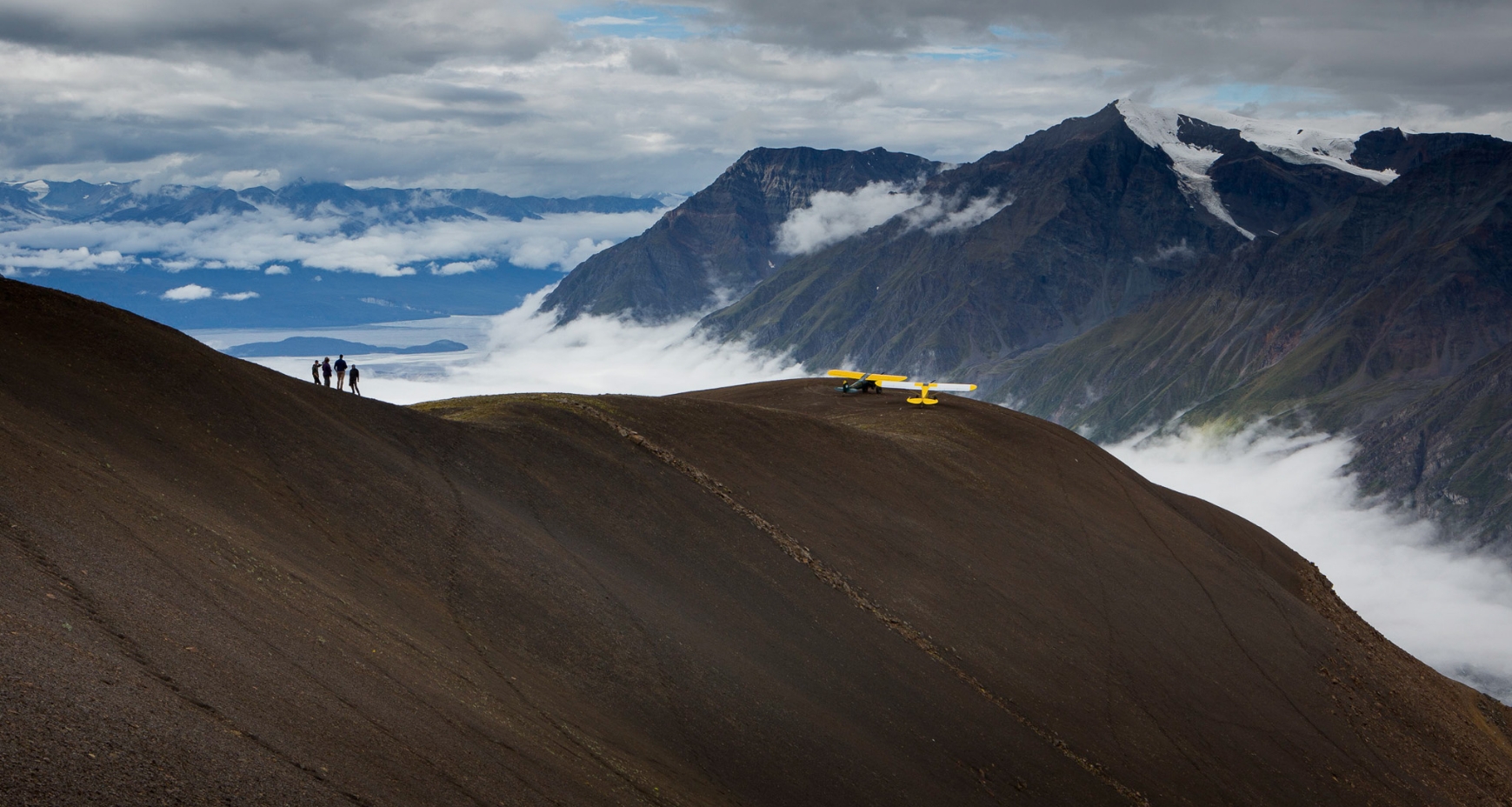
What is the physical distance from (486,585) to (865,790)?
46.8 feet

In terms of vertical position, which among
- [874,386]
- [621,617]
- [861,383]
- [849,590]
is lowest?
[849,590]

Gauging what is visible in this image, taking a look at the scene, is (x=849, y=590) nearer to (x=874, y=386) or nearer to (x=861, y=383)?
(x=861, y=383)

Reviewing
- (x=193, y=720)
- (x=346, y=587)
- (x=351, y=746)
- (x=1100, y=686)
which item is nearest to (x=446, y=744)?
(x=351, y=746)

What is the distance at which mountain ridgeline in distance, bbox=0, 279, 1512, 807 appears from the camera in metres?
23.8

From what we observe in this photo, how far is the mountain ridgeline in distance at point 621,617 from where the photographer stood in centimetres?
2380

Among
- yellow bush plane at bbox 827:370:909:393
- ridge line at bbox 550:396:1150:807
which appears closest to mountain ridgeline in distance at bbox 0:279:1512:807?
ridge line at bbox 550:396:1150:807

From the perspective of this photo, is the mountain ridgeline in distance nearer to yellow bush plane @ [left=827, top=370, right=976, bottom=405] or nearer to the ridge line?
the ridge line

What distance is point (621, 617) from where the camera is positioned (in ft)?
137

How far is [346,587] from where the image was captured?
33.4 metres

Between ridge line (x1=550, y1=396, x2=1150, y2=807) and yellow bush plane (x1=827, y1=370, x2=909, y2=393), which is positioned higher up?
yellow bush plane (x1=827, y1=370, x2=909, y2=393)

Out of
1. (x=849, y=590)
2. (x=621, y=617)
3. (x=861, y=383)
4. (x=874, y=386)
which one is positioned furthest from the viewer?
(x=874, y=386)

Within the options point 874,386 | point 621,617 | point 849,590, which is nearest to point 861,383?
point 874,386

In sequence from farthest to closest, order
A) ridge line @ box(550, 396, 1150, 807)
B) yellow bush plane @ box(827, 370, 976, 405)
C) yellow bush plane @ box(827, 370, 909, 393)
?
yellow bush plane @ box(827, 370, 909, 393) < yellow bush plane @ box(827, 370, 976, 405) < ridge line @ box(550, 396, 1150, 807)

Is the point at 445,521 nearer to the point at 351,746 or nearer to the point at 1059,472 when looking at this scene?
the point at 351,746
